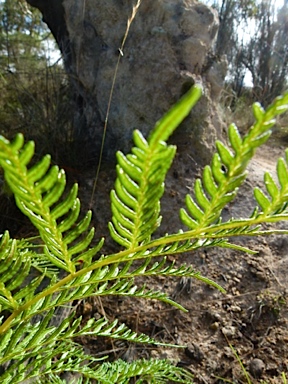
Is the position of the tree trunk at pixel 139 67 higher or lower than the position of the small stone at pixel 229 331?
higher

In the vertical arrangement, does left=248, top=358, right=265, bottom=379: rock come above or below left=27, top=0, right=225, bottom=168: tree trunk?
below

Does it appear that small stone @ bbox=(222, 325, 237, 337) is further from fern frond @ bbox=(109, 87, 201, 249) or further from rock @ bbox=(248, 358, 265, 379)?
fern frond @ bbox=(109, 87, 201, 249)

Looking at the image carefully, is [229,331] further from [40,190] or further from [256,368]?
[40,190]

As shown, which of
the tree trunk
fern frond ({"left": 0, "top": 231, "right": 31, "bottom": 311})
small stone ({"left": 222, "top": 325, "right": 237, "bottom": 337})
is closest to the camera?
fern frond ({"left": 0, "top": 231, "right": 31, "bottom": 311})

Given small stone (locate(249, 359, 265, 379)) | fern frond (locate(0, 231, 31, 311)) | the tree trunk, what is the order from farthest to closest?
the tree trunk
small stone (locate(249, 359, 265, 379))
fern frond (locate(0, 231, 31, 311))

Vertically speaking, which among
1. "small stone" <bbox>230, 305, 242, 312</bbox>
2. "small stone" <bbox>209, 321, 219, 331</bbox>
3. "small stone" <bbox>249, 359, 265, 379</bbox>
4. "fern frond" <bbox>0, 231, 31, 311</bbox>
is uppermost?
"fern frond" <bbox>0, 231, 31, 311</bbox>

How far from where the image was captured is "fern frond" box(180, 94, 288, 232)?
0.17 m

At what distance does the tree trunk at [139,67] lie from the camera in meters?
2.13

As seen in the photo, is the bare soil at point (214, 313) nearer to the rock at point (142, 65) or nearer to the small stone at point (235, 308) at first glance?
the small stone at point (235, 308)

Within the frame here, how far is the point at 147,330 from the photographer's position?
1470 millimetres

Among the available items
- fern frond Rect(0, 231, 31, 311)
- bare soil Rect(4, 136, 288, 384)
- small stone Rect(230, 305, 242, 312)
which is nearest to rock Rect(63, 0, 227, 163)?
bare soil Rect(4, 136, 288, 384)

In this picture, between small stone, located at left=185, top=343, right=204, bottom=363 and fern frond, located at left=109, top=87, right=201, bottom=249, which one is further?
small stone, located at left=185, top=343, right=204, bottom=363

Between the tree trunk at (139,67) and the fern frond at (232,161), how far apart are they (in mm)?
1883

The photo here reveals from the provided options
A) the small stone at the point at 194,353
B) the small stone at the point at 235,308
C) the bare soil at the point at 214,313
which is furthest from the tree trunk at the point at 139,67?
the small stone at the point at 194,353
